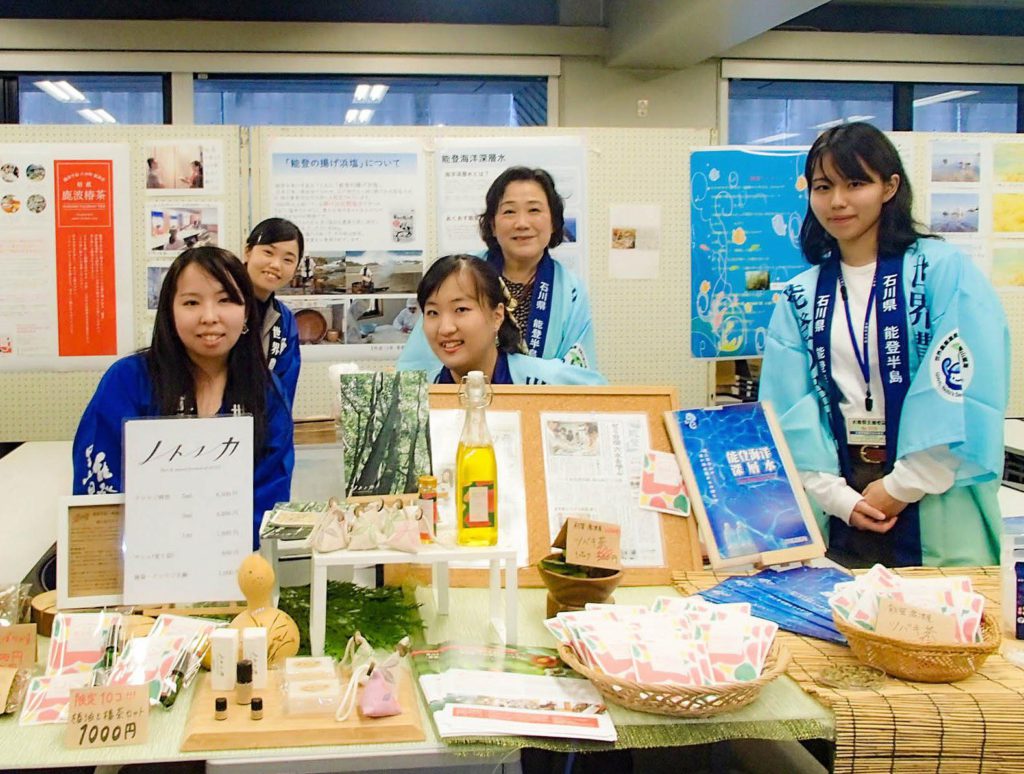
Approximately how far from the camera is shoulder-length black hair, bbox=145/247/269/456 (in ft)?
5.47

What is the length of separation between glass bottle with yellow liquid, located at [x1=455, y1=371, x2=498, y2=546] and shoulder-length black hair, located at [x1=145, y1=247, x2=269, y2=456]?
458 mm

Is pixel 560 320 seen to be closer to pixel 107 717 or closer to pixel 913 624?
pixel 913 624

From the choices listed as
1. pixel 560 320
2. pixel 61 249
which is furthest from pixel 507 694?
pixel 61 249

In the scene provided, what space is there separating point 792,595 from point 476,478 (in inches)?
22.0

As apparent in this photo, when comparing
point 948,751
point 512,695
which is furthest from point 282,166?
point 948,751

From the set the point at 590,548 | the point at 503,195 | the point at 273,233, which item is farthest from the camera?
the point at 273,233

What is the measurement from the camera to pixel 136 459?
1.39 metres

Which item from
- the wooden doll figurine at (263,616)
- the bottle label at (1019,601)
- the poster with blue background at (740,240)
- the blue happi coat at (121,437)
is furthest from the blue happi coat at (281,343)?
the bottle label at (1019,601)

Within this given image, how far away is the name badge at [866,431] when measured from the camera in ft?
6.75

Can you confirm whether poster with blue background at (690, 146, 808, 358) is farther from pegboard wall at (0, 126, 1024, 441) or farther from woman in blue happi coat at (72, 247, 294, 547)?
woman in blue happi coat at (72, 247, 294, 547)

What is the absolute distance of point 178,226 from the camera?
11.1 ft

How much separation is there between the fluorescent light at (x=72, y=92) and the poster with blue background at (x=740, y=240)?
345cm

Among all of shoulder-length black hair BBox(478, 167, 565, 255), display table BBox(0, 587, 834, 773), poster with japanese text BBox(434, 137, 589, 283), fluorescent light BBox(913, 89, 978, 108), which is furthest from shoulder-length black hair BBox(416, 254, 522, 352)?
fluorescent light BBox(913, 89, 978, 108)

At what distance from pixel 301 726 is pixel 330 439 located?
49.6 inches
